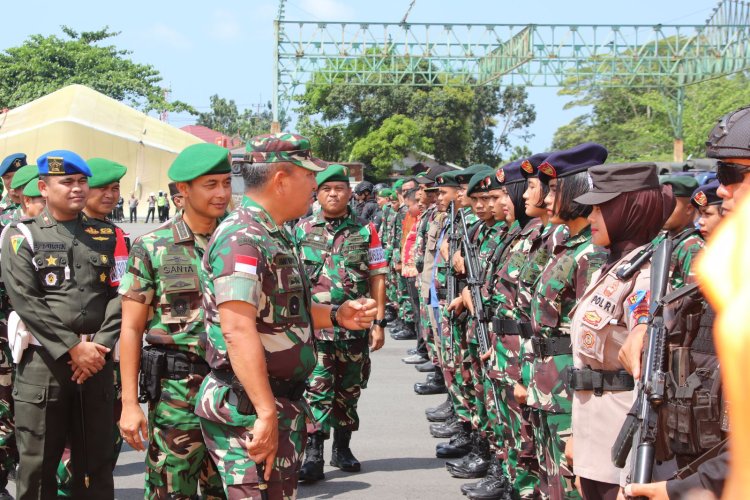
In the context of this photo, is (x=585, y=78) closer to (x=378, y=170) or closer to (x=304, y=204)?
(x=378, y=170)

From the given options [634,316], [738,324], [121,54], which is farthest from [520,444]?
[121,54]

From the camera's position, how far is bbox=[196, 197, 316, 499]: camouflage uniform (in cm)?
→ 334

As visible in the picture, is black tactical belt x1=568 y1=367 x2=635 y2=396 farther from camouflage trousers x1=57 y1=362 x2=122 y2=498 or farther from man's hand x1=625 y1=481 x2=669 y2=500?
camouflage trousers x1=57 y1=362 x2=122 y2=498

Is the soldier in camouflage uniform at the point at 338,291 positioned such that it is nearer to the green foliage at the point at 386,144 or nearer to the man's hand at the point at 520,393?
the man's hand at the point at 520,393

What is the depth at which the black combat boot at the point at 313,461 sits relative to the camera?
6477 mm

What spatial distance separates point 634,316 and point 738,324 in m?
2.46

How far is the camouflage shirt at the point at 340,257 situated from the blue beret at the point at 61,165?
206 cm

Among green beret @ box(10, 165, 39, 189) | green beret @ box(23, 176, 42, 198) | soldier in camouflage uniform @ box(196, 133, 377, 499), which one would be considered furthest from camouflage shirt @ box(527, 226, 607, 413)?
green beret @ box(10, 165, 39, 189)

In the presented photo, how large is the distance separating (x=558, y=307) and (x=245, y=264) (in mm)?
1592

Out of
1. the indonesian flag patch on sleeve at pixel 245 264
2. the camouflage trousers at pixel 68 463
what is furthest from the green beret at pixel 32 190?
the indonesian flag patch on sleeve at pixel 245 264

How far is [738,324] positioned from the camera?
3.02 feet

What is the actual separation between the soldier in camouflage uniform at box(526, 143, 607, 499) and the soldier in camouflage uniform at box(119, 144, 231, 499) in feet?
5.00

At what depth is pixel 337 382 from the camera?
6.71 meters

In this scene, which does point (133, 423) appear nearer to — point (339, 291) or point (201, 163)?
point (201, 163)
